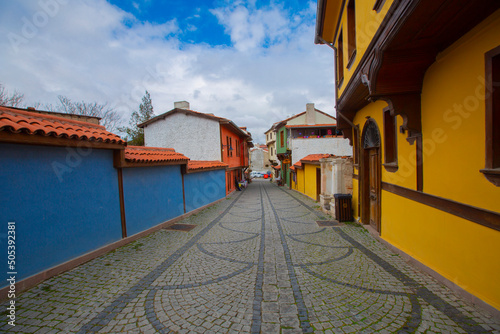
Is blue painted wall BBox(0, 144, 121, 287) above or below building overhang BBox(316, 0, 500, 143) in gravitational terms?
below

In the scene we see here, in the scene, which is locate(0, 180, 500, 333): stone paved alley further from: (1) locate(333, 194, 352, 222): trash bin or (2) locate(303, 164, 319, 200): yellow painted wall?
(2) locate(303, 164, 319, 200): yellow painted wall

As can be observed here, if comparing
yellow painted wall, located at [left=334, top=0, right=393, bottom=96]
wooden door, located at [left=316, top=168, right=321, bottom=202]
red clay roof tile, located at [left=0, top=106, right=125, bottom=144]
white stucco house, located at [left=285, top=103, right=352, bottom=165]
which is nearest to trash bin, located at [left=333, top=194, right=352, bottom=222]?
yellow painted wall, located at [left=334, top=0, right=393, bottom=96]

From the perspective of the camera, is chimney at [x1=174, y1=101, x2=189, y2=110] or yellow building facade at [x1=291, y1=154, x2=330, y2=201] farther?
chimney at [x1=174, y1=101, x2=189, y2=110]

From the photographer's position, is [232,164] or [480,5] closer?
[480,5]

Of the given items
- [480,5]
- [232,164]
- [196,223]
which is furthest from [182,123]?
[480,5]

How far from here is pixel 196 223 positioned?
8.99 m

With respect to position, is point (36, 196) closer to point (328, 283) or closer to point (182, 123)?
point (328, 283)

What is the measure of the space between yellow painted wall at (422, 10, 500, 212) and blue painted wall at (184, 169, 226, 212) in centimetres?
928

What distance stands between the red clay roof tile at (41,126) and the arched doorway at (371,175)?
730 centimetres

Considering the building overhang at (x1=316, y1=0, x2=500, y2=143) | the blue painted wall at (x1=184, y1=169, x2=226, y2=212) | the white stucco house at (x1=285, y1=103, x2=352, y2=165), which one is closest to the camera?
the building overhang at (x1=316, y1=0, x2=500, y2=143)

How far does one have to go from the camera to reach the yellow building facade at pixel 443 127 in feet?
9.20

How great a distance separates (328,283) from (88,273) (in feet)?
15.5

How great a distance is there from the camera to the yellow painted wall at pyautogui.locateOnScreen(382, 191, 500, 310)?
2.89m

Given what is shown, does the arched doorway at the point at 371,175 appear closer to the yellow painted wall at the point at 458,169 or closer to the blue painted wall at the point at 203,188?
the yellow painted wall at the point at 458,169
